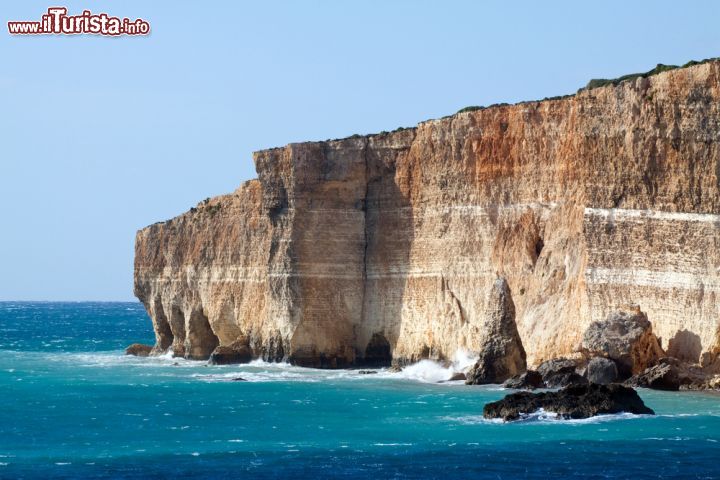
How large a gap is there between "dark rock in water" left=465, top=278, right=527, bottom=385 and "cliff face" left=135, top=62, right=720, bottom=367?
0.56 meters

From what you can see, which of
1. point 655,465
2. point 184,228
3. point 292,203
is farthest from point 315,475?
point 184,228

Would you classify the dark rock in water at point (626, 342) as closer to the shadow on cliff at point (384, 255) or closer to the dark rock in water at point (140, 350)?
the shadow on cliff at point (384, 255)

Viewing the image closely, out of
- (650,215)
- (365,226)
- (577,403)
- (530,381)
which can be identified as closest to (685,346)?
(650,215)

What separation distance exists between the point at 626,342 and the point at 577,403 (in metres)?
5.39

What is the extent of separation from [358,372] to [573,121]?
12.5m

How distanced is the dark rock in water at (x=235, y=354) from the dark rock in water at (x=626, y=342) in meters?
19.7

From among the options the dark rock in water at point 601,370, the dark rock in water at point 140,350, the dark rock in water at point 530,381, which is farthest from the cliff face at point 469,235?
the dark rock in water at point 140,350

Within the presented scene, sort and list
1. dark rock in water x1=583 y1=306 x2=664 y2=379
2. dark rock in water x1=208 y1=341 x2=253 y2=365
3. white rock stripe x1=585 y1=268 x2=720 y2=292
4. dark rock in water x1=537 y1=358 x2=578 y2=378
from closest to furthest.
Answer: white rock stripe x1=585 y1=268 x2=720 y2=292
dark rock in water x1=583 y1=306 x2=664 y2=379
dark rock in water x1=537 y1=358 x2=578 y2=378
dark rock in water x1=208 y1=341 x2=253 y2=365

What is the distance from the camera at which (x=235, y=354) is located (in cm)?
5866

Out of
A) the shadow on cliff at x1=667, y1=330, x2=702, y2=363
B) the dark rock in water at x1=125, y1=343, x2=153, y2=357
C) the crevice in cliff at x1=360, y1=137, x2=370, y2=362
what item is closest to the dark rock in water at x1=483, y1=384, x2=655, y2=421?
the shadow on cliff at x1=667, y1=330, x2=702, y2=363

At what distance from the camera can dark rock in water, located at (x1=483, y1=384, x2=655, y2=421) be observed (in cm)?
3653

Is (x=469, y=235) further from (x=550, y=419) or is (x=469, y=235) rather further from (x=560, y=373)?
(x=550, y=419)

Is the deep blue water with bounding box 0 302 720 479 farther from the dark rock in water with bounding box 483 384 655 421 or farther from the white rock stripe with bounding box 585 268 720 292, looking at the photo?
the white rock stripe with bounding box 585 268 720 292

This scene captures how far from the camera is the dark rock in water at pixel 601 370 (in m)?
41.2
